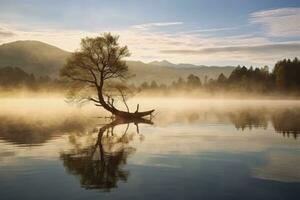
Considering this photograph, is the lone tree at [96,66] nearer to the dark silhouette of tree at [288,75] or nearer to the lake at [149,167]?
the lake at [149,167]

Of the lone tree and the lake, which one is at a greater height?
the lone tree

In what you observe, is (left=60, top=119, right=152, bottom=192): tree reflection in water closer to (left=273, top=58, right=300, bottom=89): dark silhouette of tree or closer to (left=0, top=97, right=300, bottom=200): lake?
(left=0, top=97, right=300, bottom=200): lake

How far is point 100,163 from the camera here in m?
25.0

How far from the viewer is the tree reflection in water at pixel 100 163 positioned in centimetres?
2033

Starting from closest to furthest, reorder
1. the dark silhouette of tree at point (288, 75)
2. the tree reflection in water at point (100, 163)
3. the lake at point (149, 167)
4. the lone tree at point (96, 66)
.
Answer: the lake at point (149, 167) < the tree reflection in water at point (100, 163) < the lone tree at point (96, 66) < the dark silhouette of tree at point (288, 75)

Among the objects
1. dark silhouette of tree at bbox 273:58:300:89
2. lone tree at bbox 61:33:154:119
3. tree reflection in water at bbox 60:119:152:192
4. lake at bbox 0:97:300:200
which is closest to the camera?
lake at bbox 0:97:300:200

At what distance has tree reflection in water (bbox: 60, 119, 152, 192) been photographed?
20.3 meters

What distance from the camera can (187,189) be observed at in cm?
1889

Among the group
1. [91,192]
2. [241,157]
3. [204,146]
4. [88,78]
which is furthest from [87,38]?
[91,192]

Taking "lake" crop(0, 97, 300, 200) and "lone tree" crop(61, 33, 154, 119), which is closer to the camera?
"lake" crop(0, 97, 300, 200)

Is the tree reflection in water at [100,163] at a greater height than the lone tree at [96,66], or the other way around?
the lone tree at [96,66]

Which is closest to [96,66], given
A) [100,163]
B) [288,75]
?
Answer: [100,163]

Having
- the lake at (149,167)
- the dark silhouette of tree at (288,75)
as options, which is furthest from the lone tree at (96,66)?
the dark silhouette of tree at (288,75)

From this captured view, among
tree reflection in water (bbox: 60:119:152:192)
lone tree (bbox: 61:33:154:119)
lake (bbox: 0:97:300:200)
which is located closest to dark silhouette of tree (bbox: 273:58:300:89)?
lone tree (bbox: 61:33:154:119)
